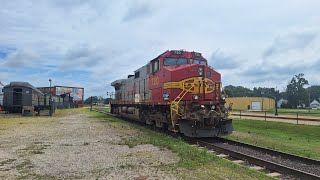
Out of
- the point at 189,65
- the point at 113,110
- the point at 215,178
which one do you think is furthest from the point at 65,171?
the point at 113,110

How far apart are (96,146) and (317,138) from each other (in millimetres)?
11299

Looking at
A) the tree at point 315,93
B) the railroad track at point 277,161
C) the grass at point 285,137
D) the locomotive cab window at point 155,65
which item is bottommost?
the grass at point 285,137

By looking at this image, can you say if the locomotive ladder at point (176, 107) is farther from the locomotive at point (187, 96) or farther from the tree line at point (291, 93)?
the tree line at point (291, 93)

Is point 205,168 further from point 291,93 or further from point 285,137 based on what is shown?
point 291,93

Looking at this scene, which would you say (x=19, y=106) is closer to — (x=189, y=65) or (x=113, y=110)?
(x=113, y=110)

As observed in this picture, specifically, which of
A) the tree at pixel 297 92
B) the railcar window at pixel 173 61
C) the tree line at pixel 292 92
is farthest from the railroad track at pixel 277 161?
the tree at pixel 297 92

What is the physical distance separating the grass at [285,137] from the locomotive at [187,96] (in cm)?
204

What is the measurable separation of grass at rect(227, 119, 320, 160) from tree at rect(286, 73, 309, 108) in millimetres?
99370

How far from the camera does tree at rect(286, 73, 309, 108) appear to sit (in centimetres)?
12214

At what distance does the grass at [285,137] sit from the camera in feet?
41.7

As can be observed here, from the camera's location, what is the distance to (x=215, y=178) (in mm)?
7461

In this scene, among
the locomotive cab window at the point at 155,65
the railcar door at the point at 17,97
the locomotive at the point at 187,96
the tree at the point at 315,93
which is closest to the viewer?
the locomotive at the point at 187,96

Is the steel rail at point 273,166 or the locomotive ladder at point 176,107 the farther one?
the locomotive ladder at point 176,107

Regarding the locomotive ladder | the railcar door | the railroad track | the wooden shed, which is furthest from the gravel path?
A: the railcar door
